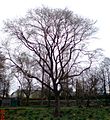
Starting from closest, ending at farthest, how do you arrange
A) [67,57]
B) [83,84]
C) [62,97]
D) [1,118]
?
[1,118]
[67,57]
[83,84]
[62,97]

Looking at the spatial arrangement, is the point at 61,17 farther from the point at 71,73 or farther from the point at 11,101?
the point at 11,101

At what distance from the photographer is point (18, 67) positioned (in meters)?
29.5

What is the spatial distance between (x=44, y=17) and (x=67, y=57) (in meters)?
5.45

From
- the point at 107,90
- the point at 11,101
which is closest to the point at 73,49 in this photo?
the point at 11,101

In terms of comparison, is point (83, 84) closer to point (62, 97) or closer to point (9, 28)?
point (62, 97)

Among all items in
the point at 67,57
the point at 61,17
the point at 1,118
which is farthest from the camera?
the point at 67,57

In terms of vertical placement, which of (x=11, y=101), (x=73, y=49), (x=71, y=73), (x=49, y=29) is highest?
(x=49, y=29)

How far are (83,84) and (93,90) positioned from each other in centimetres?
275

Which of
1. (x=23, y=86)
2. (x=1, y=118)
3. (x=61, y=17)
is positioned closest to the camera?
(x=1, y=118)

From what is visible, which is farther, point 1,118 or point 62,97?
point 62,97

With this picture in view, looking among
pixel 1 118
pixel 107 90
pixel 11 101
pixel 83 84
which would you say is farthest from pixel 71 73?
pixel 107 90

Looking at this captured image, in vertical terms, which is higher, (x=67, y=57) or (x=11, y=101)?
(x=67, y=57)

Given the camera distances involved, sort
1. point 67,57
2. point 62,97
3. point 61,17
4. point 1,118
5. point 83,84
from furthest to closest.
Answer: point 62,97 < point 83,84 < point 67,57 < point 61,17 < point 1,118

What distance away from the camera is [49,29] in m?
29.1
